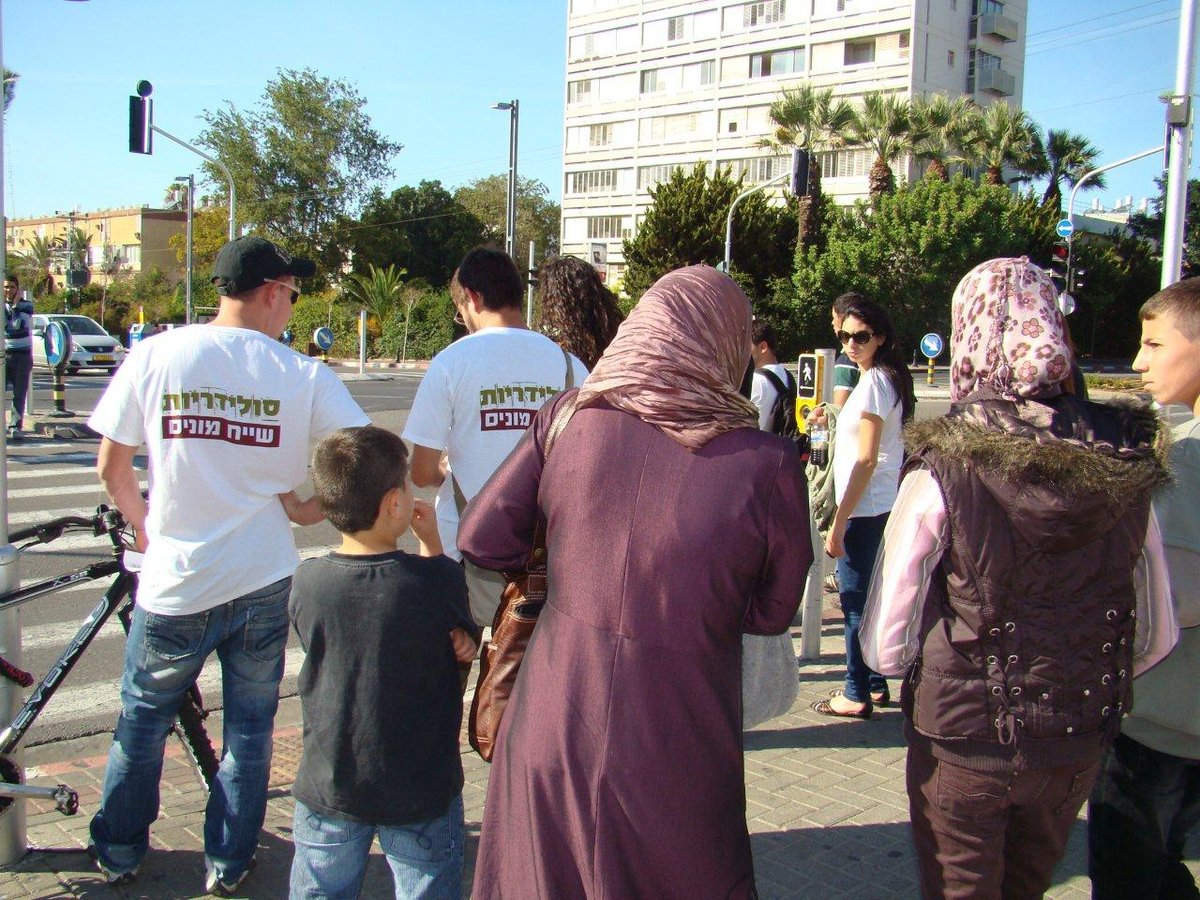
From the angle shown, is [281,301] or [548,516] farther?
[281,301]

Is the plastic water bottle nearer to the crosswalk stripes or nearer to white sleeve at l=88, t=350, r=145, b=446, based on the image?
the crosswalk stripes

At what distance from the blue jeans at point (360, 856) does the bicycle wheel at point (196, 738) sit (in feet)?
3.55

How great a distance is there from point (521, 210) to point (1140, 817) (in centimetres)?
7344

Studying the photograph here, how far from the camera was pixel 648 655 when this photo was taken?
1.94 metres

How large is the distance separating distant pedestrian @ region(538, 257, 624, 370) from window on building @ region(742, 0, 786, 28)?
60999mm

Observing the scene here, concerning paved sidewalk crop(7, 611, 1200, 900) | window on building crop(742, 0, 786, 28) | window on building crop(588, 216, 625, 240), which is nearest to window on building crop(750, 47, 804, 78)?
window on building crop(742, 0, 786, 28)

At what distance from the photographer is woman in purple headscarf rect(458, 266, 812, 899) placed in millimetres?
1938

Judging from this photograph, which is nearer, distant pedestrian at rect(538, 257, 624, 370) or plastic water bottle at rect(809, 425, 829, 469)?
distant pedestrian at rect(538, 257, 624, 370)

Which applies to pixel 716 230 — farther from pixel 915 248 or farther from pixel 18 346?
pixel 18 346

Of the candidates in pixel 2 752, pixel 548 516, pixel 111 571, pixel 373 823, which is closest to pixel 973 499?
pixel 548 516

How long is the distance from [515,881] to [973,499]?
1.25 metres

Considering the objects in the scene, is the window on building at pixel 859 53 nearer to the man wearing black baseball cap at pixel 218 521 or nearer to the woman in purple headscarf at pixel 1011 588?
Answer: the man wearing black baseball cap at pixel 218 521

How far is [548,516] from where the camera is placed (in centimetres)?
207

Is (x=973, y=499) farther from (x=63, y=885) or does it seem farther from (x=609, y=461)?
(x=63, y=885)
